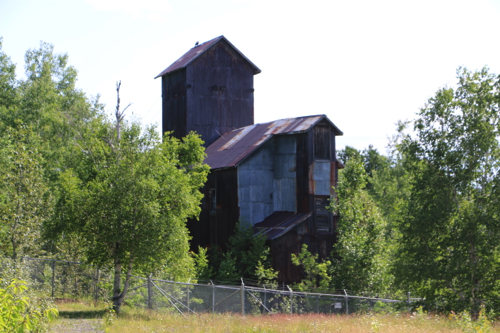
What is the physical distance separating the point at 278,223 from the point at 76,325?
49.6ft

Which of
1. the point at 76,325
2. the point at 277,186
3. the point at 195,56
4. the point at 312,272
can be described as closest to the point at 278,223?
the point at 277,186

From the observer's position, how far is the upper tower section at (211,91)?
128 ft

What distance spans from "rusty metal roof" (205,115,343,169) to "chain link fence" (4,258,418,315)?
32.6ft

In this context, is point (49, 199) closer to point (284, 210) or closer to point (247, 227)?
point (247, 227)

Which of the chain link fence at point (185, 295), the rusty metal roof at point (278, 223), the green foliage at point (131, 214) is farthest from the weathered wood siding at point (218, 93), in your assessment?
the green foliage at point (131, 214)

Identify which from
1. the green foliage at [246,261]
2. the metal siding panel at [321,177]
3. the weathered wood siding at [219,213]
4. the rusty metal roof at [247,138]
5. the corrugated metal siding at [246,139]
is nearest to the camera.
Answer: the green foliage at [246,261]

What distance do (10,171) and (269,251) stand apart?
14343 millimetres

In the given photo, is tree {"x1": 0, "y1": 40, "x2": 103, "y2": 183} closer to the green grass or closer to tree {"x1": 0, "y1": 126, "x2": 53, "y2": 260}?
tree {"x1": 0, "y1": 126, "x2": 53, "y2": 260}

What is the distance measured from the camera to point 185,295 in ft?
75.8

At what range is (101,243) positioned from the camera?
20.8m

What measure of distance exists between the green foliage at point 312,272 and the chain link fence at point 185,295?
7.03 feet

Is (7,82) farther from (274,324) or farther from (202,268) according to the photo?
(274,324)

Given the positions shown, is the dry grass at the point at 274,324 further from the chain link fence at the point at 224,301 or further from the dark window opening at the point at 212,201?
the dark window opening at the point at 212,201

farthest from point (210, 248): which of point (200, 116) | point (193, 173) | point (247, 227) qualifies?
point (200, 116)
